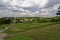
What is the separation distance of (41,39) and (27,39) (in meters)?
5.29

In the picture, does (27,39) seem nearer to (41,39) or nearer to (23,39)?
(23,39)

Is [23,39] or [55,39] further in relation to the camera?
[23,39]

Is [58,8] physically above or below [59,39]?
above

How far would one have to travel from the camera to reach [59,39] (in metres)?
45.7

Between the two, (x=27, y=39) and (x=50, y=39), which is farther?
(x=27, y=39)

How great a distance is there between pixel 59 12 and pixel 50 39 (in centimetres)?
12543

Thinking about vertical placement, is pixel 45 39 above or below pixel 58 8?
below

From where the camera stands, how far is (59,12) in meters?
169

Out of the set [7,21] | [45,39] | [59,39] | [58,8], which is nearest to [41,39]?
[45,39]

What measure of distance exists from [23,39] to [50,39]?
8.04 m

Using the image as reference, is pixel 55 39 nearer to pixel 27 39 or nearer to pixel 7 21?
pixel 27 39

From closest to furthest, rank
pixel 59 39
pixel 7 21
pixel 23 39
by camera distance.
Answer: pixel 59 39
pixel 23 39
pixel 7 21

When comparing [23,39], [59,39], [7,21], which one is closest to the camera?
[59,39]

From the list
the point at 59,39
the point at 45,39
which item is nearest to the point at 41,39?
the point at 45,39
